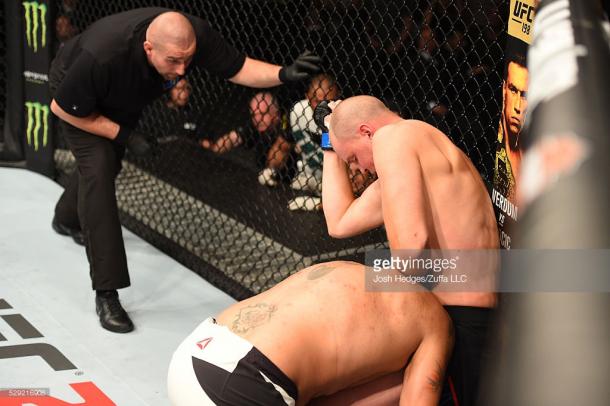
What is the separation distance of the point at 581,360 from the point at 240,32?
3749 millimetres

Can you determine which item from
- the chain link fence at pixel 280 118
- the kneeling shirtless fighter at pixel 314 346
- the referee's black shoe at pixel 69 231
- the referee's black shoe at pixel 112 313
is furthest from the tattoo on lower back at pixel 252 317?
the referee's black shoe at pixel 69 231

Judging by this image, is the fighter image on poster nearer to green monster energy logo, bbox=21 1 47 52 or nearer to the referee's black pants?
the referee's black pants

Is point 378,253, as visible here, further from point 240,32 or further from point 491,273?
point 240,32

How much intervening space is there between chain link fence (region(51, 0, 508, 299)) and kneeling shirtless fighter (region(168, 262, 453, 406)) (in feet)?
3.13

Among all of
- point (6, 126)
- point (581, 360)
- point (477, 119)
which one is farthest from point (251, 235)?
point (581, 360)

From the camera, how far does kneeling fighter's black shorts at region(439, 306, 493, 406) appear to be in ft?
6.64

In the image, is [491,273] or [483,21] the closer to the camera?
[491,273]

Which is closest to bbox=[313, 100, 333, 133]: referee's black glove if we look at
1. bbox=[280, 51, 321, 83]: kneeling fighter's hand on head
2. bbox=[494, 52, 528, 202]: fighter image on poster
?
bbox=[494, 52, 528, 202]: fighter image on poster

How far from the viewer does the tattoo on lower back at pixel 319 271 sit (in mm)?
2014

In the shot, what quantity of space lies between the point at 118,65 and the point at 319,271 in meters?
1.38

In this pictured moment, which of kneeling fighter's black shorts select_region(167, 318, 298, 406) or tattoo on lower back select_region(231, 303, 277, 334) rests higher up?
tattoo on lower back select_region(231, 303, 277, 334)

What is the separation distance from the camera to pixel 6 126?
189 inches

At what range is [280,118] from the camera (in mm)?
4152

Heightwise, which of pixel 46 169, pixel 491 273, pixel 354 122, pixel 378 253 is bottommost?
pixel 46 169
